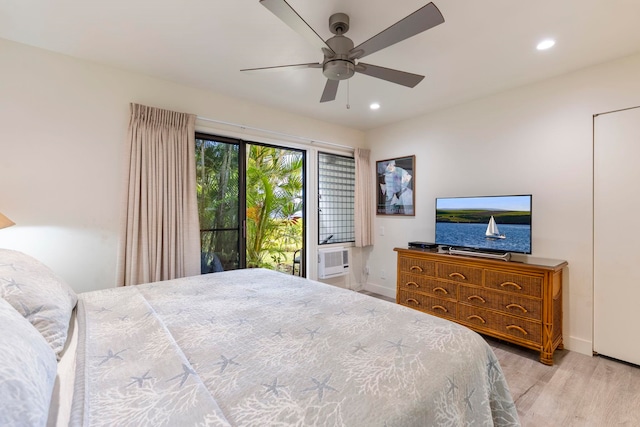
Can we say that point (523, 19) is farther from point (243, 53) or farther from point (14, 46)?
point (14, 46)

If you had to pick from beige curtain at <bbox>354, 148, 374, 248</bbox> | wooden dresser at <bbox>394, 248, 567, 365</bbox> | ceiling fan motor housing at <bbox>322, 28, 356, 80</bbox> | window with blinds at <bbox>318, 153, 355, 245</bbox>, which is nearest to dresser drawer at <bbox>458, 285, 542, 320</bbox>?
wooden dresser at <bbox>394, 248, 567, 365</bbox>

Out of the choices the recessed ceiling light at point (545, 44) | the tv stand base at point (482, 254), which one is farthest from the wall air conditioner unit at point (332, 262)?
the recessed ceiling light at point (545, 44)

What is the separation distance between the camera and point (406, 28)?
4.83 ft

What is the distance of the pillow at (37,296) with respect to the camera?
1076 millimetres

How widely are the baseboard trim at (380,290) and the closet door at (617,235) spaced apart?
6.92 feet

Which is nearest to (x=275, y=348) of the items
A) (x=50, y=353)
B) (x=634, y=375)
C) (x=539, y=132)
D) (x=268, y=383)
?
(x=268, y=383)

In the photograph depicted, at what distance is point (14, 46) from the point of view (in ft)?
6.98

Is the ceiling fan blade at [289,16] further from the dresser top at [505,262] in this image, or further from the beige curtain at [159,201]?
the dresser top at [505,262]

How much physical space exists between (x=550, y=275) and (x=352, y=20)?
2503 mm

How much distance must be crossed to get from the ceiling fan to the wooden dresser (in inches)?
74.9

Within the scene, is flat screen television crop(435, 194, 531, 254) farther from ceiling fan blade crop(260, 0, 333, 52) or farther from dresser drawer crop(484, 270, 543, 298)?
ceiling fan blade crop(260, 0, 333, 52)

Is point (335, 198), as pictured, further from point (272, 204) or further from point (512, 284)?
point (512, 284)

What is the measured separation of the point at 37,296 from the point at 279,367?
107 cm

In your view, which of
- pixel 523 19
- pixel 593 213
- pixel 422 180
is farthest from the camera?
pixel 422 180
